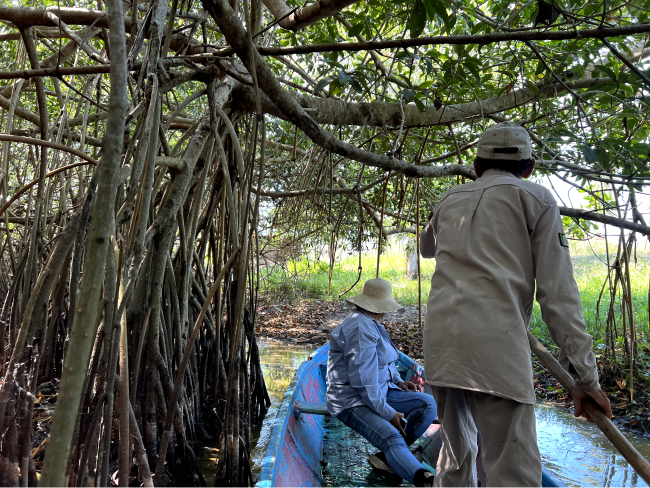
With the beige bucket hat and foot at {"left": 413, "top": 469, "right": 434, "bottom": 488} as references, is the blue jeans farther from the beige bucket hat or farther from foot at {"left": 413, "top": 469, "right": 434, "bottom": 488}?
the beige bucket hat

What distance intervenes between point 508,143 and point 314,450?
221cm

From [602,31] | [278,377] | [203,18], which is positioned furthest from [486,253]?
[278,377]

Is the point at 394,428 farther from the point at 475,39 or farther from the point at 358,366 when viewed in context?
the point at 475,39

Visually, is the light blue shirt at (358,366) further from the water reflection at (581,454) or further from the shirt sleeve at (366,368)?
the water reflection at (581,454)

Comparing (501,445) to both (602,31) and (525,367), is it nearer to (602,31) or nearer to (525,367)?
(525,367)

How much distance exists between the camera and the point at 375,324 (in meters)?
2.61

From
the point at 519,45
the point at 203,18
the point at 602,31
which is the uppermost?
the point at 519,45

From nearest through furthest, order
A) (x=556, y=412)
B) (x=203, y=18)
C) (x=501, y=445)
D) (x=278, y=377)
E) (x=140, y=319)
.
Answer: (x=501, y=445)
(x=203, y=18)
(x=140, y=319)
(x=556, y=412)
(x=278, y=377)

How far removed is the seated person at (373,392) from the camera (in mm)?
2346

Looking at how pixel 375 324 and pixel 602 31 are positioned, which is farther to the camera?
pixel 375 324

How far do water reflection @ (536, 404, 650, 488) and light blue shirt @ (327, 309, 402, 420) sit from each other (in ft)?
5.68

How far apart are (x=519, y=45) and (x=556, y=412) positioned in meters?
3.44

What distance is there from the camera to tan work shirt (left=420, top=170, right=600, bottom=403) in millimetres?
1359

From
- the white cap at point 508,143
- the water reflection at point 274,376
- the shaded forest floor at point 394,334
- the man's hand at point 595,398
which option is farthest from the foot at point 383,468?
the white cap at point 508,143
